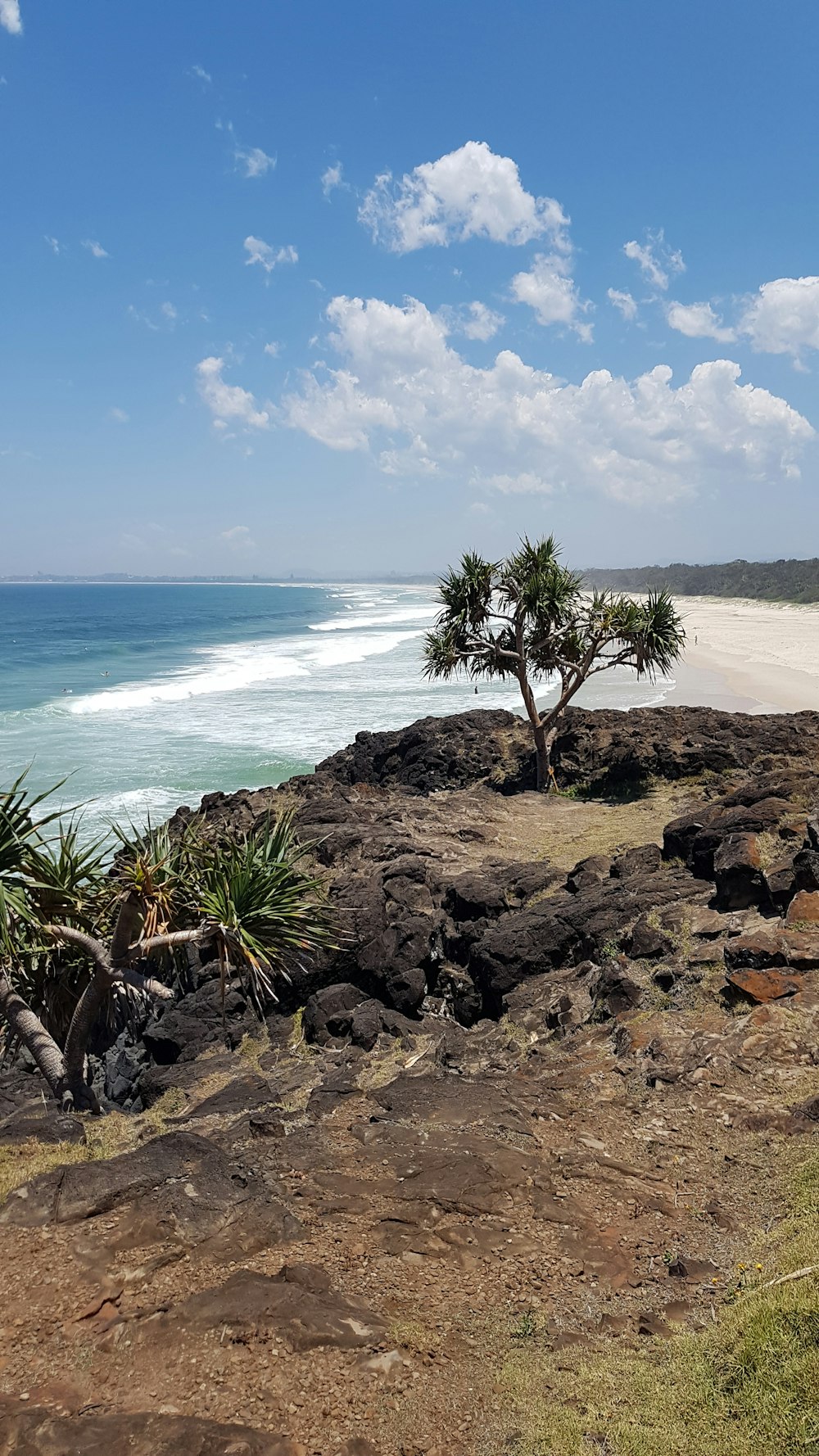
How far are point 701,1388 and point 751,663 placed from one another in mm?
45458

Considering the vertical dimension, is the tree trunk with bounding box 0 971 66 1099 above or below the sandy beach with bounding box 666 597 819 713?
below

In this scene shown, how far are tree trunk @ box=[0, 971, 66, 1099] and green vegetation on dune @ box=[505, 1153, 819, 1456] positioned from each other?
19.0ft

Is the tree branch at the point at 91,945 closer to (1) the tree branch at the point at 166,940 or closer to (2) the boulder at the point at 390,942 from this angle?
(1) the tree branch at the point at 166,940

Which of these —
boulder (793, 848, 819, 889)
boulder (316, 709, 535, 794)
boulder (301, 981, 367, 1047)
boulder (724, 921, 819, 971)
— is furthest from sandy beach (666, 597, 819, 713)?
boulder (301, 981, 367, 1047)

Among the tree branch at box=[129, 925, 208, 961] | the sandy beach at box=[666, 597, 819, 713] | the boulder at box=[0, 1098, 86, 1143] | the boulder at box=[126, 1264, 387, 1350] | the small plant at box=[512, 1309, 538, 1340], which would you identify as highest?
the sandy beach at box=[666, 597, 819, 713]

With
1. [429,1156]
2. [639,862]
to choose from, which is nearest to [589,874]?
[639,862]

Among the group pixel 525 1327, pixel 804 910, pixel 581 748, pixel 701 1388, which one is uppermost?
pixel 804 910

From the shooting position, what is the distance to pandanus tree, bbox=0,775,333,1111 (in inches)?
305

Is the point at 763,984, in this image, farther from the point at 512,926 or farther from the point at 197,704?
the point at 197,704

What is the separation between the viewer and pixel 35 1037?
823cm

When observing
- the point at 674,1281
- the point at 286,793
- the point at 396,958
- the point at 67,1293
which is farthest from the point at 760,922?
the point at 286,793

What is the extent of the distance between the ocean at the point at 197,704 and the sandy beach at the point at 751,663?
9.26 ft

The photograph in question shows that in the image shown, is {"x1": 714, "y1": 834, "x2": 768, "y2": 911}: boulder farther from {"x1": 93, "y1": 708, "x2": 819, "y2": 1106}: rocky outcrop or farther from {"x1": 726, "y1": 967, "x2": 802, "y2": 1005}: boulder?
{"x1": 726, "y1": 967, "x2": 802, "y2": 1005}: boulder

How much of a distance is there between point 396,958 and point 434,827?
5863mm
